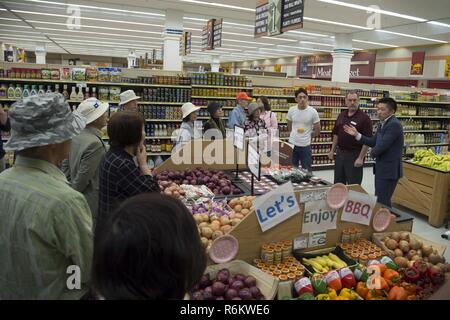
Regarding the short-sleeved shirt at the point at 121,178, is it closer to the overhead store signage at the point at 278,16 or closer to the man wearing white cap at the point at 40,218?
the man wearing white cap at the point at 40,218

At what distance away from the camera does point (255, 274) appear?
2.16 meters

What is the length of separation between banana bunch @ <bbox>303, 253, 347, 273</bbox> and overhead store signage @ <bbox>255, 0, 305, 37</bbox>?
4646 millimetres

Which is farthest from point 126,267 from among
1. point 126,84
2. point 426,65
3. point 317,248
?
point 426,65

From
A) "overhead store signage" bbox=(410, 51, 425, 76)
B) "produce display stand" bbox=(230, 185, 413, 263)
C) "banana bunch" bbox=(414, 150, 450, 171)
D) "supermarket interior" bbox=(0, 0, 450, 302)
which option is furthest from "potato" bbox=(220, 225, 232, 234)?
"overhead store signage" bbox=(410, 51, 425, 76)

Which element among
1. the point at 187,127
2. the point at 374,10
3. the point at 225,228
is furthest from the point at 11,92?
the point at 374,10

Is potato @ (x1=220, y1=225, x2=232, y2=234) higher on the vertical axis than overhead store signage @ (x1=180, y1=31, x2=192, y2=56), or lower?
lower

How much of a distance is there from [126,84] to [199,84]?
162 centimetres

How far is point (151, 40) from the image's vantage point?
18.9 metres

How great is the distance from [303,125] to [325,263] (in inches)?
171

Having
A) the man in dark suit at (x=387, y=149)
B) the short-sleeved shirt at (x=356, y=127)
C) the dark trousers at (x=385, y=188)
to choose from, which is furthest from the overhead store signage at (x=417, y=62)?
the dark trousers at (x=385, y=188)

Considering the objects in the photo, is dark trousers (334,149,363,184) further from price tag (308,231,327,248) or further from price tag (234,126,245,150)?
price tag (308,231,327,248)

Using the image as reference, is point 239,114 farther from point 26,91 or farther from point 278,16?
point 26,91

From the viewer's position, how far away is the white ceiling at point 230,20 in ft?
32.6

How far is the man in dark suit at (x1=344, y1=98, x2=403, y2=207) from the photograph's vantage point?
4.62m
